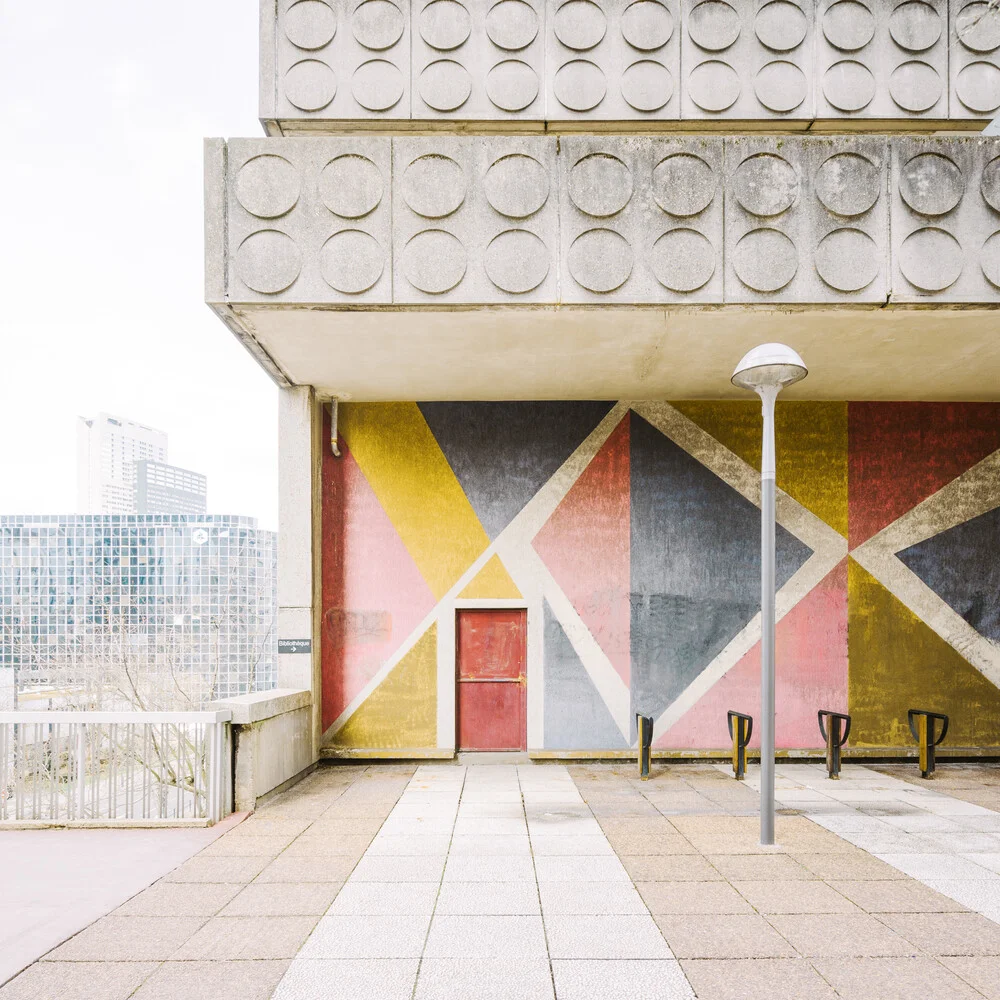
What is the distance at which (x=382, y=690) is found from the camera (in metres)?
10.0

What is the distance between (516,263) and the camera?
7328mm

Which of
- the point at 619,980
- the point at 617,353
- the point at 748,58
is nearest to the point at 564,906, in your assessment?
the point at 619,980

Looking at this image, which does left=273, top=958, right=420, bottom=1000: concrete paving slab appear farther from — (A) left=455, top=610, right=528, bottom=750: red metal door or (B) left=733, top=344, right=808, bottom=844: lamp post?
(A) left=455, top=610, right=528, bottom=750: red metal door

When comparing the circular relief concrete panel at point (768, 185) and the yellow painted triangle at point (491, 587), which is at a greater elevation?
the circular relief concrete panel at point (768, 185)

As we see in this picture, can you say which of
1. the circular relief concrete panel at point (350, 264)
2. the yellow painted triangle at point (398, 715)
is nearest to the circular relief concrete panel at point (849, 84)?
the circular relief concrete panel at point (350, 264)

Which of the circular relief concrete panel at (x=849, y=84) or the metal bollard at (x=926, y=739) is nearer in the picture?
the circular relief concrete panel at (x=849, y=84)

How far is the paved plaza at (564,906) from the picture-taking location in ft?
13.3

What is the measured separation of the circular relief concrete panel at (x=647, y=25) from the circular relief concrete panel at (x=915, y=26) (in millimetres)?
2502

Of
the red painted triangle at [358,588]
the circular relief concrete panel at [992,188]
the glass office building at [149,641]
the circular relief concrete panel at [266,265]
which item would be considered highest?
the circular relief concrete panel at [992,188]

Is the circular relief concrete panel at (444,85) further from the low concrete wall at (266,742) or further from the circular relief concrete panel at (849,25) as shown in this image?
the low concrete wall at (266,742)

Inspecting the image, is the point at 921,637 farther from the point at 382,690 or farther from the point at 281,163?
the point at 281,163

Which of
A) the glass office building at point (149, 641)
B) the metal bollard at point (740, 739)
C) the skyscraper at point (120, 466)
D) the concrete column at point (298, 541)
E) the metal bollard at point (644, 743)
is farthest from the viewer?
the skyscraper at point (120, 466)

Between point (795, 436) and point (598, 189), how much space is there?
4972 millimetres

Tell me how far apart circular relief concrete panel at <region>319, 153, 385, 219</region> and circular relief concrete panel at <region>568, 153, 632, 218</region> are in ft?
6.67
